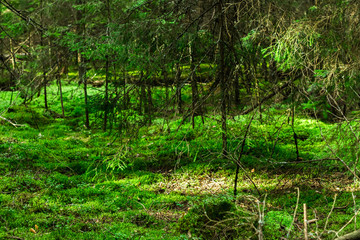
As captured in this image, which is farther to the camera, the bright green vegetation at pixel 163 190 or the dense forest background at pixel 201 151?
the dense forest background at pixel 201 151

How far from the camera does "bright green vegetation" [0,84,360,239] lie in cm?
388

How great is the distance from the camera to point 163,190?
19.8 feet

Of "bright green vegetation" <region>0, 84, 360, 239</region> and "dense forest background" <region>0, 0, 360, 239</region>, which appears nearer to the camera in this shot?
"bright green vegetation" <region>0, 84, 360, 239</region>

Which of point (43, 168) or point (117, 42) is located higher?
point (117, 42)

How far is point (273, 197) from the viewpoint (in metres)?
5.32

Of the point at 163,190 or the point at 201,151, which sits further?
the point at 201,151

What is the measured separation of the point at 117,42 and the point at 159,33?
874 mm

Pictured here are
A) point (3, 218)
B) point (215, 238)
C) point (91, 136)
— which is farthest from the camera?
point (91, 136)

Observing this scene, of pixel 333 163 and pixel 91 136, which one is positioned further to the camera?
pixel 91 136

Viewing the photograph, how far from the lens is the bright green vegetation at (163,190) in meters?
3.88

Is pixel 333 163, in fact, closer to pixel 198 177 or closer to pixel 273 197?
pixel 273 197

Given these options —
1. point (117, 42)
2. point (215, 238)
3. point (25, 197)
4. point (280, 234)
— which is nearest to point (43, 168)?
point (25, 197)

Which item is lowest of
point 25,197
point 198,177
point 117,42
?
point 198,177

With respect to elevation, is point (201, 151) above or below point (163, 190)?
above
